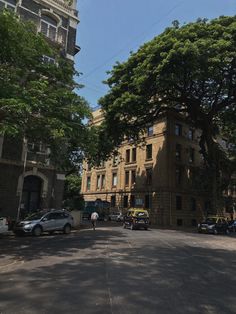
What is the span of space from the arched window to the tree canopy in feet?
22.0

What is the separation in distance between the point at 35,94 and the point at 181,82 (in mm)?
19104

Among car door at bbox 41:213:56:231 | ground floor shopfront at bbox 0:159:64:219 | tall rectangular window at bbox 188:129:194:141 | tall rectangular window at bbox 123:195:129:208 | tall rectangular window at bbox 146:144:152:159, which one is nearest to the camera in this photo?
car door at bbox 41:213:56:231

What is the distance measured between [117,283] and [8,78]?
37.2 feet

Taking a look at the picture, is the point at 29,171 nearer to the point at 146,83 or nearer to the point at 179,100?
the point at 146,83

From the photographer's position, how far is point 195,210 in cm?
4688

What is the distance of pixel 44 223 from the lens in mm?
22453

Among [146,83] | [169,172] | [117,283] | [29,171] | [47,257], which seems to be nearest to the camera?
[117,283]

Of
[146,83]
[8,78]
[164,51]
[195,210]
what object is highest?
[164,51]

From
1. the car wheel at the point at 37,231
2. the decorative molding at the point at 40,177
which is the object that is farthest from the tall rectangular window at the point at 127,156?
the car wheel at the point at 37,231

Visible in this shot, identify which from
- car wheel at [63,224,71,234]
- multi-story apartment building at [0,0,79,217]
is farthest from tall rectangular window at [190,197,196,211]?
car wheel at [63,224,71,234]

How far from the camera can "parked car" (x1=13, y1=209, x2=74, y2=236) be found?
2144cm

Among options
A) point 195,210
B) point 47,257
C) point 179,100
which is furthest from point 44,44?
point 195,210

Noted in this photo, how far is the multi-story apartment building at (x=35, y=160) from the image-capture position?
87.4 feet

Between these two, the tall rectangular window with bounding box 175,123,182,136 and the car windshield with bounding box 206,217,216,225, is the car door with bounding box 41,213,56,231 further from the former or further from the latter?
the tall rectangular window with bounding box 175,123,182,136
